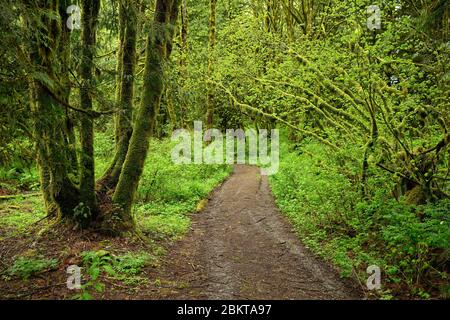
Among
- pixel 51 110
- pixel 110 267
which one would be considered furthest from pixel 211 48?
pixel 110 267

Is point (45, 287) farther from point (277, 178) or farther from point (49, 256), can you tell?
point (277, 178)

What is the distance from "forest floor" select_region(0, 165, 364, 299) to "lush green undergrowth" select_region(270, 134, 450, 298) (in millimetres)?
469

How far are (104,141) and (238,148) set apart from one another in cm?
1074

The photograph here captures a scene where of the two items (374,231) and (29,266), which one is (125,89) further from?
(374,231)

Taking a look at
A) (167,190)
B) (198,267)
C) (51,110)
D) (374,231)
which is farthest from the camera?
(167,190)

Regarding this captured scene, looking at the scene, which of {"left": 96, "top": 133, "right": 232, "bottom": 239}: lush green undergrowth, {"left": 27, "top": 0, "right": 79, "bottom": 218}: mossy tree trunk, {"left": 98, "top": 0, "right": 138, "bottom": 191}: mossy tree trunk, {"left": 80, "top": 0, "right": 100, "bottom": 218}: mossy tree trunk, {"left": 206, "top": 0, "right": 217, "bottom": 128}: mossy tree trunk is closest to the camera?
{"left": 27, "top": 0, "right": 79, "bottom": 218}: mossy tree trunk

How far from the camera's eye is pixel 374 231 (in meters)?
7.40

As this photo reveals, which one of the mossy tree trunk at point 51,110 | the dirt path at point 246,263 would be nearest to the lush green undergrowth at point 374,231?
the dirt path at point 246,263

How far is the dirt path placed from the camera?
19.0ft

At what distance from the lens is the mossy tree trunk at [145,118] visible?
303 inches

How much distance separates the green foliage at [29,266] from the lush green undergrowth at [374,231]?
514 centimetres

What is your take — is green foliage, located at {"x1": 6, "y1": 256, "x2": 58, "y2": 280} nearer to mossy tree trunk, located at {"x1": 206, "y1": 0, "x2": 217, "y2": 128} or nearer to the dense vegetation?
the dense vegetation

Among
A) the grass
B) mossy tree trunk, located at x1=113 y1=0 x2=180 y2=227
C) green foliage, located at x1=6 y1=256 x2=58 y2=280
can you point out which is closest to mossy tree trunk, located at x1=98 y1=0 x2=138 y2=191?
mossy tree trunk, located at x1=113 y1=0 x2=180 y2=227

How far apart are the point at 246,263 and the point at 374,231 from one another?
2.76m
